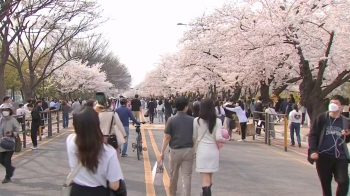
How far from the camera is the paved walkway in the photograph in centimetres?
787

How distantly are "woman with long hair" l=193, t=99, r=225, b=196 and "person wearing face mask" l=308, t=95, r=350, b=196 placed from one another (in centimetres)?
124

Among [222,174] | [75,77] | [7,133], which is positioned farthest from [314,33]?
[75,77]

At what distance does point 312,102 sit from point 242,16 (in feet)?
21.0

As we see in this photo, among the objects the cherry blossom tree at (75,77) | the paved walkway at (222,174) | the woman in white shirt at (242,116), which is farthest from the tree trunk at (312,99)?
the cherry blossom tree at (75,77)

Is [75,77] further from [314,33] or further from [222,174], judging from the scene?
[222,174]

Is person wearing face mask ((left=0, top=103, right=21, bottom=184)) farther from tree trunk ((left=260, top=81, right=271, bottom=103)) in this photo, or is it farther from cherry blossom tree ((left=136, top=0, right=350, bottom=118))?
tree trunk ((left=260, top=81, right=271, bottom=103))

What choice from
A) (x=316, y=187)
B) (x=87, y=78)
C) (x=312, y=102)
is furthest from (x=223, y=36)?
(x=87, y=78)

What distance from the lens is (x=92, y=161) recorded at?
3.25 meters

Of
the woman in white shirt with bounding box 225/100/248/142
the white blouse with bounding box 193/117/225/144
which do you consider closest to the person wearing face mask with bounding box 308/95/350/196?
the white blouse with bounding box 193/117/225/144

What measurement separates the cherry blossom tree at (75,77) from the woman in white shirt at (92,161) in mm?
63231

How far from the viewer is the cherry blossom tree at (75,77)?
6700cm

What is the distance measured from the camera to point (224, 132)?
625 cm

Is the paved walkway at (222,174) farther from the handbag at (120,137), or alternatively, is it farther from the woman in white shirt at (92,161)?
the woman in white shirt at (92,161)

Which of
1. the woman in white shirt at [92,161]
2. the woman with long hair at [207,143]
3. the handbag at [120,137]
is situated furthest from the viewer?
the handbag at [120,137]
